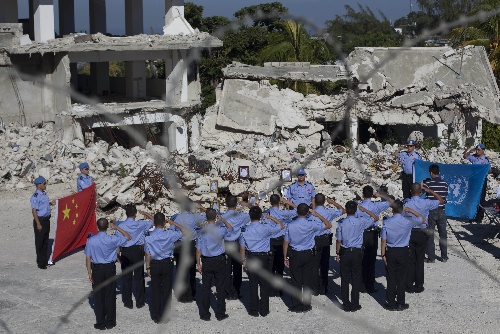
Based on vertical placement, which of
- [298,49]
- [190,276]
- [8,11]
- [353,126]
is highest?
[8,11]

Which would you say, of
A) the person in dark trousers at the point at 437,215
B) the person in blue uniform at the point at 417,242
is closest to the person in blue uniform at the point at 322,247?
the person in blue uniform at the point at 417,242

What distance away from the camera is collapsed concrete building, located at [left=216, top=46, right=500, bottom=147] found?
20.4 metres

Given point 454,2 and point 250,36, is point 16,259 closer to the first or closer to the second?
point 250,36

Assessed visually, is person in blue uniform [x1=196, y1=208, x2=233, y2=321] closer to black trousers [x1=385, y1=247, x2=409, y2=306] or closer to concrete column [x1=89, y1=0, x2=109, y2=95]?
black trousers [x1=385, y1=247, x2=409, y2=306]

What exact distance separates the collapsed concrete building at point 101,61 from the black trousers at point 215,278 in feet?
35.1

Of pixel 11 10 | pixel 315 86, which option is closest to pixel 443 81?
pixel 315 86

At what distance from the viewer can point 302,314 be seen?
10.8 meters

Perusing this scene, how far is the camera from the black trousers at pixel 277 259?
11.4 meters

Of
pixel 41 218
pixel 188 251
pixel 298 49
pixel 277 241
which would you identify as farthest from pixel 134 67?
pixel 188 251

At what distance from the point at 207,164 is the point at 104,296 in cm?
706

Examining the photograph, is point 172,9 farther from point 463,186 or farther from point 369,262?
point 369,262

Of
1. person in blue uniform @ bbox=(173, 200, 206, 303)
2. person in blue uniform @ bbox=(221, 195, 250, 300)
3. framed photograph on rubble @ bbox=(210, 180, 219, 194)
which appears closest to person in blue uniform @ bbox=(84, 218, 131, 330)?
person in blue uniform @ bbox=(173, 200, 206, 303)

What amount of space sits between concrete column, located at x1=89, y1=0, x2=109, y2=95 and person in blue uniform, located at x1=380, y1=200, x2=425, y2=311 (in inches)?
698

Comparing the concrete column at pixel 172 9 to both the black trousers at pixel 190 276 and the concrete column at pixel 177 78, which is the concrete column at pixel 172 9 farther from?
the black trousers at pixel 190 276
